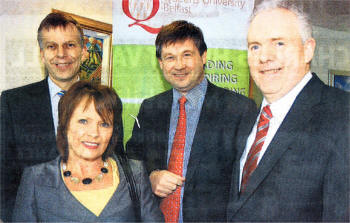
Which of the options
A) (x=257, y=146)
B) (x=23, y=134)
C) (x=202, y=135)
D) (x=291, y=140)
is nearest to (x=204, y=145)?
(x=202, y=135)

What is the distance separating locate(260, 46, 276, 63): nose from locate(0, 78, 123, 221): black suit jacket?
50 cm

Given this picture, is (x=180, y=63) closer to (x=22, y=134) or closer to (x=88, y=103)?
(x=88, y=103)

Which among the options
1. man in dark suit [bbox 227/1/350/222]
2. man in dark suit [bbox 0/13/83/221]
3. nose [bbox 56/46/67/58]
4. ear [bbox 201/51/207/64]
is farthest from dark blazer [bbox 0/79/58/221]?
man in dark suit [bbox 227/1/350/222]

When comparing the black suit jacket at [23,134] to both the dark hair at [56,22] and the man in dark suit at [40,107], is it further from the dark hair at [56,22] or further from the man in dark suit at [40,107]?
the dark hair at [56,22]

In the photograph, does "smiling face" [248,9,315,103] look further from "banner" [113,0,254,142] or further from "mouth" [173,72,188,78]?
"mouth" [173,72,188,78]

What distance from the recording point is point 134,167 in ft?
4.00

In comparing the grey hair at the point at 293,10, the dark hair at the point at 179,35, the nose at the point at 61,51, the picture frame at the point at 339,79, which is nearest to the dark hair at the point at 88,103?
the nose at the point at 61,51

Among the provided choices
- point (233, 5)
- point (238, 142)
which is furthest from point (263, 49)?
point (238, 142)

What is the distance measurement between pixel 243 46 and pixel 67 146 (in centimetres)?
65

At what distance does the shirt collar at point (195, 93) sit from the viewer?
125 centimetres

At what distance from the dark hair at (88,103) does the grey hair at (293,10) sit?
0.52 metres

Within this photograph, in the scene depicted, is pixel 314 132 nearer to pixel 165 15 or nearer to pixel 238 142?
pixel 238 142

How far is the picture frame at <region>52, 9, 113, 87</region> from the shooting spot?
4.10ft

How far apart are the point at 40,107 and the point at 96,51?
255mm
